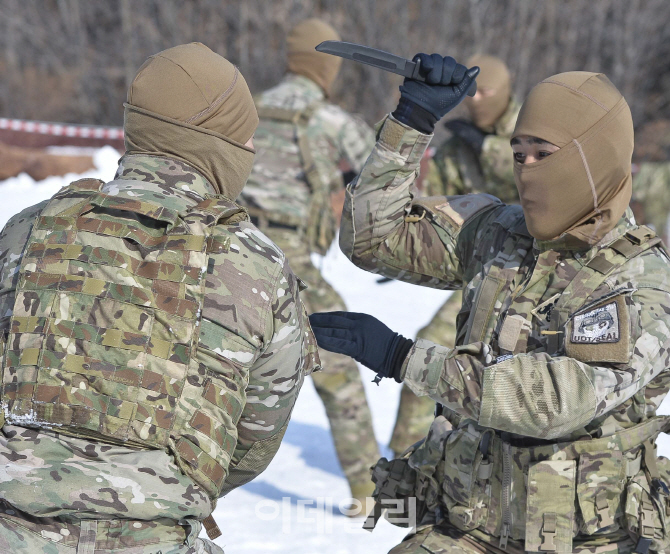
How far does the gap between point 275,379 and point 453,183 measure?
136 inches

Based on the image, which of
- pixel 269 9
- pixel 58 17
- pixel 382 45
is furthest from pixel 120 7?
pixel 382 45

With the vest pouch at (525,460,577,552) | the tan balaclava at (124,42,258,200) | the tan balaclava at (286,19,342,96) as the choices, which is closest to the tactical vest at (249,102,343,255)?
the tan balaclava at (286,19,342,96)

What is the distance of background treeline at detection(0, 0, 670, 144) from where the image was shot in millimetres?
20219

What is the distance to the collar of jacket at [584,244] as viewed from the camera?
2402 millimetres

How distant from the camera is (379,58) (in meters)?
2.52

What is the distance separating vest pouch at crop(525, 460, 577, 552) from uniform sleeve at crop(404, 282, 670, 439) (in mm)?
232

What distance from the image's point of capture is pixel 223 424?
195 cm

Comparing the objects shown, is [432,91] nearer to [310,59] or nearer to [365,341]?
[365,341]

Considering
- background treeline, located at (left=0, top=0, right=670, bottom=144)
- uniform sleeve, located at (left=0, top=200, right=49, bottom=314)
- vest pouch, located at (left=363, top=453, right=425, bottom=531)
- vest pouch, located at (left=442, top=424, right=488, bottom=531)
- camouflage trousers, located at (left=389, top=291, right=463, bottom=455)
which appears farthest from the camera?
background treeline, located at (left=0, top=0, right=670, bottom=144)

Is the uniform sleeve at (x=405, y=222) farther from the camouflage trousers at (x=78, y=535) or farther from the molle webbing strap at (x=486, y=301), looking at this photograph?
the camouflage trousers at (x=78, y=535)

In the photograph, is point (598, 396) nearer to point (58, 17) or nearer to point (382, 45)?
point (382, 45)

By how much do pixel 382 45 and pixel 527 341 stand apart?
18707mm

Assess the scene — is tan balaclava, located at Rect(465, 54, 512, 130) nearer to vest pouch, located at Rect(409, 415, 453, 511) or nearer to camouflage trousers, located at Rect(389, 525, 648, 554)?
vest pouch, located at Rect(409, 415, 453, 511)

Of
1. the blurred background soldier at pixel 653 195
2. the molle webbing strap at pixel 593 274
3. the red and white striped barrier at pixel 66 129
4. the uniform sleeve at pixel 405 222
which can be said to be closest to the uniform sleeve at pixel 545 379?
the molle webbing strap at pixel 593 274
